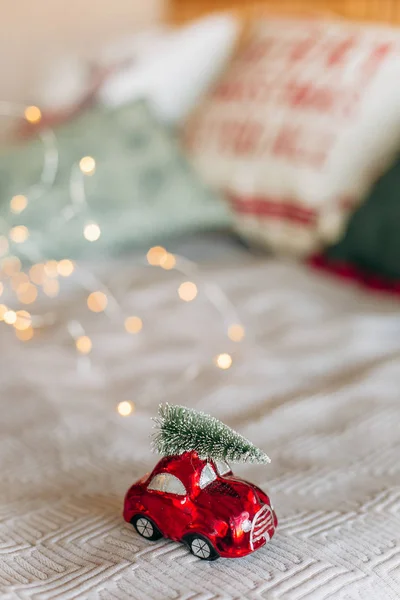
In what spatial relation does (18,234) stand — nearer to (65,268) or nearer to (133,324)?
(65,268)

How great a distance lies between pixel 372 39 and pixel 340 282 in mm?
542

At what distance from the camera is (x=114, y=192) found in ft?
5.01

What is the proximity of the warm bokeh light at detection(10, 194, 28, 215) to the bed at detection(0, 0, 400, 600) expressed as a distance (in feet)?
0.68

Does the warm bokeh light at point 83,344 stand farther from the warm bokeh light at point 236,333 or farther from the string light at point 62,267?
the warm bokeh light at point 236,333

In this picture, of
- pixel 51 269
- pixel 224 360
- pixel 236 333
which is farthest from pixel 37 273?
pixel 224 360

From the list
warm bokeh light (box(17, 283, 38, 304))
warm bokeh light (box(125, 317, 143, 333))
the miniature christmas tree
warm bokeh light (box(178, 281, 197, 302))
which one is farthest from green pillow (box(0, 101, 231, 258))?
the miniature christmas tree

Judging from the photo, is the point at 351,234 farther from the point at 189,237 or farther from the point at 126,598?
the point at 126,598

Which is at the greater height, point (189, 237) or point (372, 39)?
point (372, 39)

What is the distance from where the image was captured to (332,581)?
1.80 ft

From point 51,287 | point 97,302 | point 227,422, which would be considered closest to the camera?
point 227,422

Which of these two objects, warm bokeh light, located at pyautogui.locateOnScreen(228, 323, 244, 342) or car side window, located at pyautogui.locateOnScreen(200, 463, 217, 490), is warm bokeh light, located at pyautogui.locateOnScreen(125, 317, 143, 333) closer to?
warm bokeh light, located at pyautogui.locateOnScreen(228, 323, 244, 342)

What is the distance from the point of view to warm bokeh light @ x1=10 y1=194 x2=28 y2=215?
1449 mm

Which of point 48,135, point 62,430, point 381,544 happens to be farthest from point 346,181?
A: point 381,544

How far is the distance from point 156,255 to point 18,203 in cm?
30
